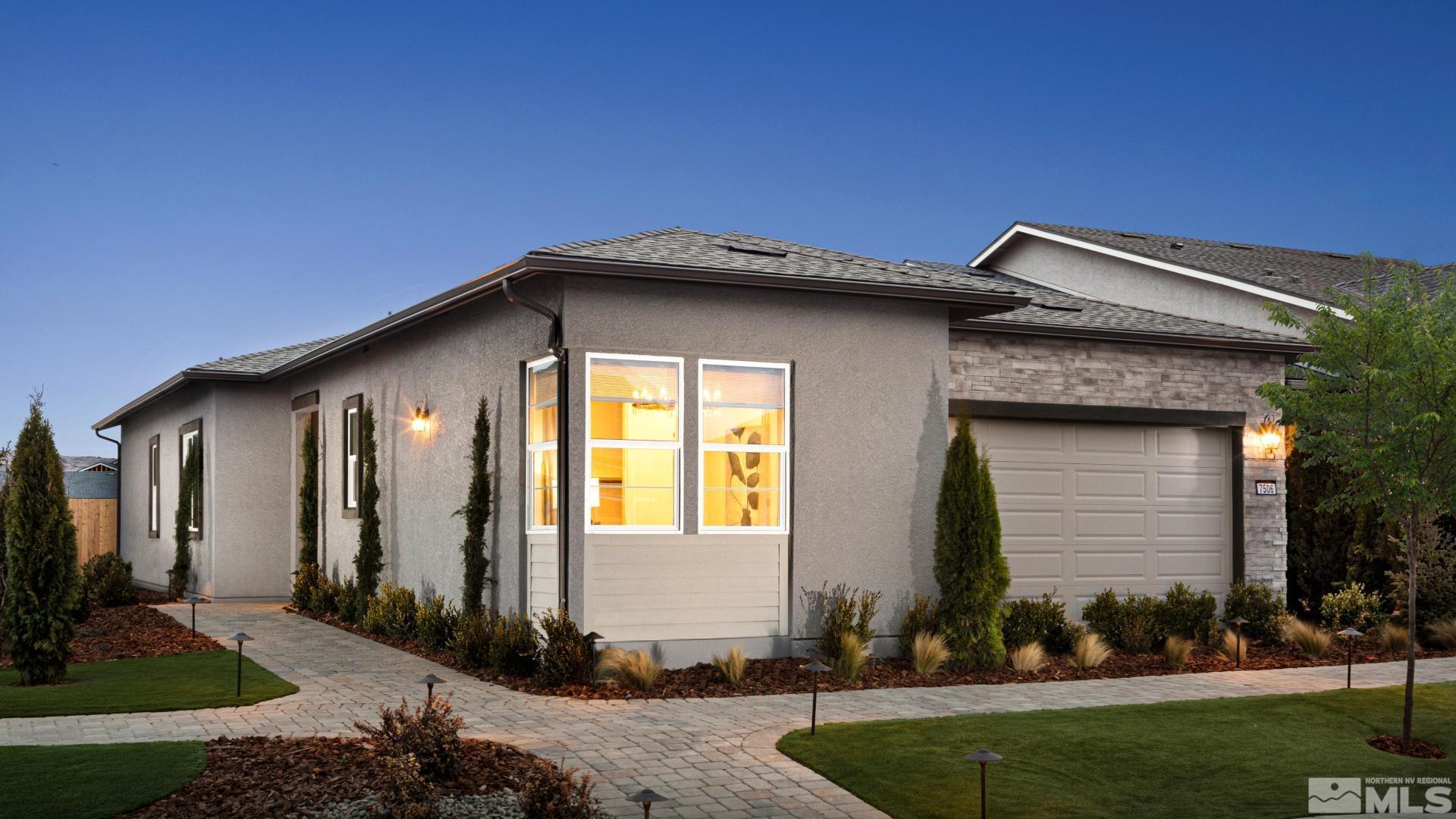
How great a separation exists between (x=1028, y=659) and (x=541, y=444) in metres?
5.03

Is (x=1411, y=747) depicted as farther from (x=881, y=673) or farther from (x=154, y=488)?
(x=154, y=488)

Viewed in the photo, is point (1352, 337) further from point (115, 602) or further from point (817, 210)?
point (817, 210)

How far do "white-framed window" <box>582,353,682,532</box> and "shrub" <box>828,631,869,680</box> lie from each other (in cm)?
181

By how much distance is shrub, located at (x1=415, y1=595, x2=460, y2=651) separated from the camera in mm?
12680

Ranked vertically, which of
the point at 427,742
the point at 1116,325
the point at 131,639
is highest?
the point at 1116,325

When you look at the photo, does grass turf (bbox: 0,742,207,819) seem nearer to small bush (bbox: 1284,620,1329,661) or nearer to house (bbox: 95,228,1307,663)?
house (bbox: 95,228,1307,663)

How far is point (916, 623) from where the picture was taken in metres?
11.7

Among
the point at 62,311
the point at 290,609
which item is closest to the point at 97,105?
the point at 62,311

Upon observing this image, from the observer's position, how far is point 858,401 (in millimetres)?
11852

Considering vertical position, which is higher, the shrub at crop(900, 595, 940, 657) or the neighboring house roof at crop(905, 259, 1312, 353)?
the neighboring house roof at crop(905, 259, 1312, 353)

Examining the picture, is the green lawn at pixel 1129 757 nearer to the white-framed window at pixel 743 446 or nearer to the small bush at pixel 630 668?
the small bush at pixel 630 668

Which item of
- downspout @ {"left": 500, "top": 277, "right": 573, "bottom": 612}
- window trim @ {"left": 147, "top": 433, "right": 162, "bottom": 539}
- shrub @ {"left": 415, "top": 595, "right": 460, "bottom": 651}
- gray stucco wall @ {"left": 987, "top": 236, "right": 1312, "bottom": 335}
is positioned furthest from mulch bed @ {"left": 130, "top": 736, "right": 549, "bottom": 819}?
window trim @ {"left": 147, "top": 433, "right": 162, "bottom": 539}

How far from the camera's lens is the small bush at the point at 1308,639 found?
12.9m

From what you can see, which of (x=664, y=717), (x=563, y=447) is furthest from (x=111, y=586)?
(x=664, y=717)
